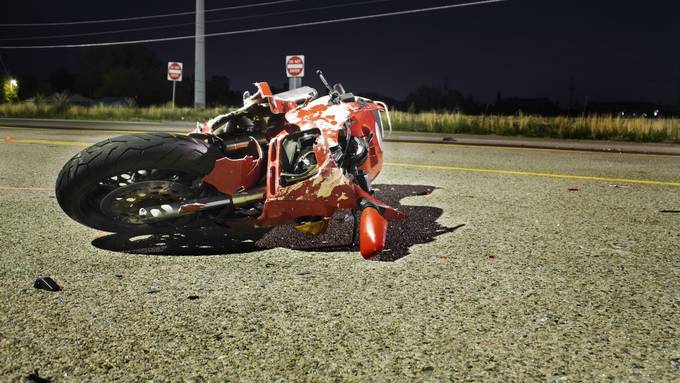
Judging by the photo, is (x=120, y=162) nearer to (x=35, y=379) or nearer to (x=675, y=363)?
(x=35, y=379)

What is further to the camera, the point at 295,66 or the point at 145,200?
the point at 295,66

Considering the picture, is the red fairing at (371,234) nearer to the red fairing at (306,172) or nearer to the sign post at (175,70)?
the red fairing at (306,172)

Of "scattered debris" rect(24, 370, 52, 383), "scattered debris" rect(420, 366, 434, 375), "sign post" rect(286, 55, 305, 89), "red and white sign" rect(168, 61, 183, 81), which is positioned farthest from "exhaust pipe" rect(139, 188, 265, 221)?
"red and white sign" rect(168, 61, 183, 81)

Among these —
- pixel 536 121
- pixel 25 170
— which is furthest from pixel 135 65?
pixel 25 170

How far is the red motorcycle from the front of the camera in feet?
11.8

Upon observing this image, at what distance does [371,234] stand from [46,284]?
1.79 metres

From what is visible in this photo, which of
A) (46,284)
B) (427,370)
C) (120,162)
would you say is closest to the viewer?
(427,370)

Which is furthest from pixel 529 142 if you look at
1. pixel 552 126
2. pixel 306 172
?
pixel 306 172

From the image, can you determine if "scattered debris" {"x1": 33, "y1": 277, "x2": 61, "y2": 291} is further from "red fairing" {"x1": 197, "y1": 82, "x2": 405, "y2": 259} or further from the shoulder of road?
the shoulder of road

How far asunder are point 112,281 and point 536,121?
2117 cm

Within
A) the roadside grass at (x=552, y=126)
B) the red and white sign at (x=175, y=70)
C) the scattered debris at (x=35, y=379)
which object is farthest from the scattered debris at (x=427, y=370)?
the red and white sign at (x=175, y=70)

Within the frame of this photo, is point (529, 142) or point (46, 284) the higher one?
point (529, 142)

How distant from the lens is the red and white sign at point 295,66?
2294 centimetres

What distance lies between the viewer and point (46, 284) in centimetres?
306
